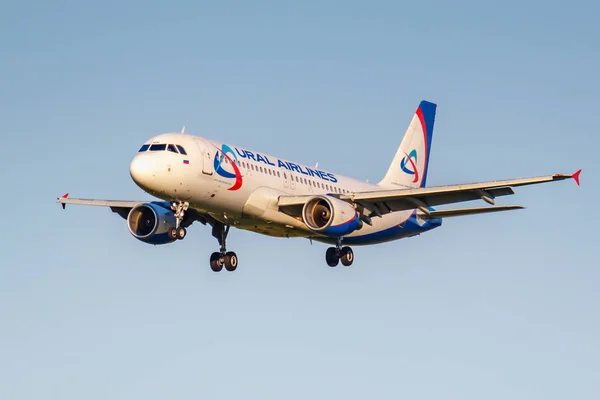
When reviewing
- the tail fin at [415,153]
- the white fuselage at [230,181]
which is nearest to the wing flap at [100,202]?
the white fuselage at [230,181]

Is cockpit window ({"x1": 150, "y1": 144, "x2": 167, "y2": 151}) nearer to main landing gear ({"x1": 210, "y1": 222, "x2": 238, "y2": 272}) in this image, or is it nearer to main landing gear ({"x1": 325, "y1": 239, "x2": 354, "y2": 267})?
main landing gear ({"x1": 210, "y1": 222, "x2": 238, "y2": 272})

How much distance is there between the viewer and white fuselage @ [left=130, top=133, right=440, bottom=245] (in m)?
47.0

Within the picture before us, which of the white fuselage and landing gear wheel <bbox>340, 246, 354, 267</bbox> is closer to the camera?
the white fuselage

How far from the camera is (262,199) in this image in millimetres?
50188

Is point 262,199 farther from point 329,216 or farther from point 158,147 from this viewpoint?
point 158,147

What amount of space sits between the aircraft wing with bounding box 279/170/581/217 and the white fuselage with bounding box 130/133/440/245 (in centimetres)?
98

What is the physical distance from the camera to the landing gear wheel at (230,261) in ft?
177

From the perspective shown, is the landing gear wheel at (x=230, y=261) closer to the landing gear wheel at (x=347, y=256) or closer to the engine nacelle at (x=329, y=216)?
the engine nacelle at (x=329, y=216)

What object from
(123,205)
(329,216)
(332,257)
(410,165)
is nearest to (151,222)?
(123,205)

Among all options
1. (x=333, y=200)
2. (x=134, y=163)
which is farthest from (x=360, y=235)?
(x=134, y=163)

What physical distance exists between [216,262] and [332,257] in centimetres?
577

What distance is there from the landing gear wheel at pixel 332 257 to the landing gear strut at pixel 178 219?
28.3 ft

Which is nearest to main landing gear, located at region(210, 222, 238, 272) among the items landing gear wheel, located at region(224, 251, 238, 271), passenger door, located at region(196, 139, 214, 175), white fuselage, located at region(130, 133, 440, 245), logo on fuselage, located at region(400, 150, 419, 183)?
landing gear wheel, located at region(224, 251, 238, 271)

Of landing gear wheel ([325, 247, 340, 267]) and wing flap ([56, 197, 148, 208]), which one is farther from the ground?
wing flap ([56, 197, 148, 208])
